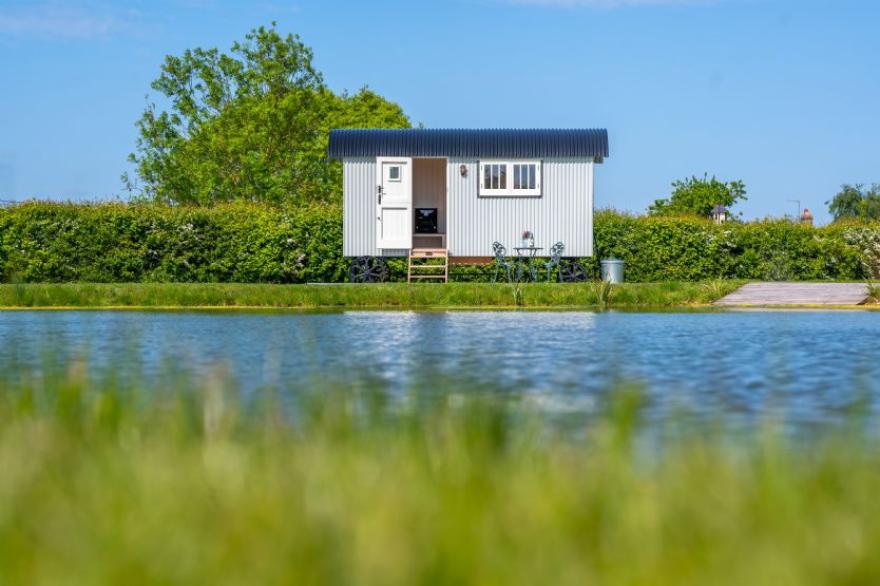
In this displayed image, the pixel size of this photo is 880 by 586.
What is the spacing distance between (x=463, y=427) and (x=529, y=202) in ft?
68.5

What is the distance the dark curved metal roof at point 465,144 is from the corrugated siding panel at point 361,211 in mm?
318

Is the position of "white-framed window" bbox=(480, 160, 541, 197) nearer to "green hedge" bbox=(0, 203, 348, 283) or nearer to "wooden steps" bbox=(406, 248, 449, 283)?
"wooden steps" bbox=(406, 248, 449, 283)

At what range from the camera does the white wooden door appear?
81.4 feet

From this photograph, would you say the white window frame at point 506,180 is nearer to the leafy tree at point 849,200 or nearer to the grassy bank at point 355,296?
the grassy bank at point 355,296

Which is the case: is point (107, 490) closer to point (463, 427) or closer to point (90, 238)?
point (463, 427)

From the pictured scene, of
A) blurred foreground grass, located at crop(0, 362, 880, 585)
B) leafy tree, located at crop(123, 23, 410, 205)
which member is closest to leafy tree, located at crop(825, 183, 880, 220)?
leafy tree, located at crop(123, 23, 410, 205)

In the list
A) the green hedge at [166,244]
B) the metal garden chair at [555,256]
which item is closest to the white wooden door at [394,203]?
the green hedge at [166,244]

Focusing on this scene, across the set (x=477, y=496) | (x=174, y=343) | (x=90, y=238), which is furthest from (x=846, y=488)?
(x=90, y=238)

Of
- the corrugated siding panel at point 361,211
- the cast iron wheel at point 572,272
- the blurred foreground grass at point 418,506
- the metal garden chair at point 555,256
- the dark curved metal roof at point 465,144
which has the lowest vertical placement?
the blurred foreground grass at point 418,506

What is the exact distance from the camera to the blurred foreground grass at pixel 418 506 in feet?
8.80

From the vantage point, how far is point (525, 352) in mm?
10039

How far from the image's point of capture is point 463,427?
4.39 meters

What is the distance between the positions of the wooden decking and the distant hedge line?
18.0ft

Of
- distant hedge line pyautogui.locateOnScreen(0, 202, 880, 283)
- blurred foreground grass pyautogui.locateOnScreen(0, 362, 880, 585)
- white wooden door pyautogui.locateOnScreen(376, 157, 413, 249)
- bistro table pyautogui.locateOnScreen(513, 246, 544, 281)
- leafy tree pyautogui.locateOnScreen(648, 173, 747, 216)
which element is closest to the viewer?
blurred foreground grass pyautogui.locateOnScreen(0, 362, 880, 585)
